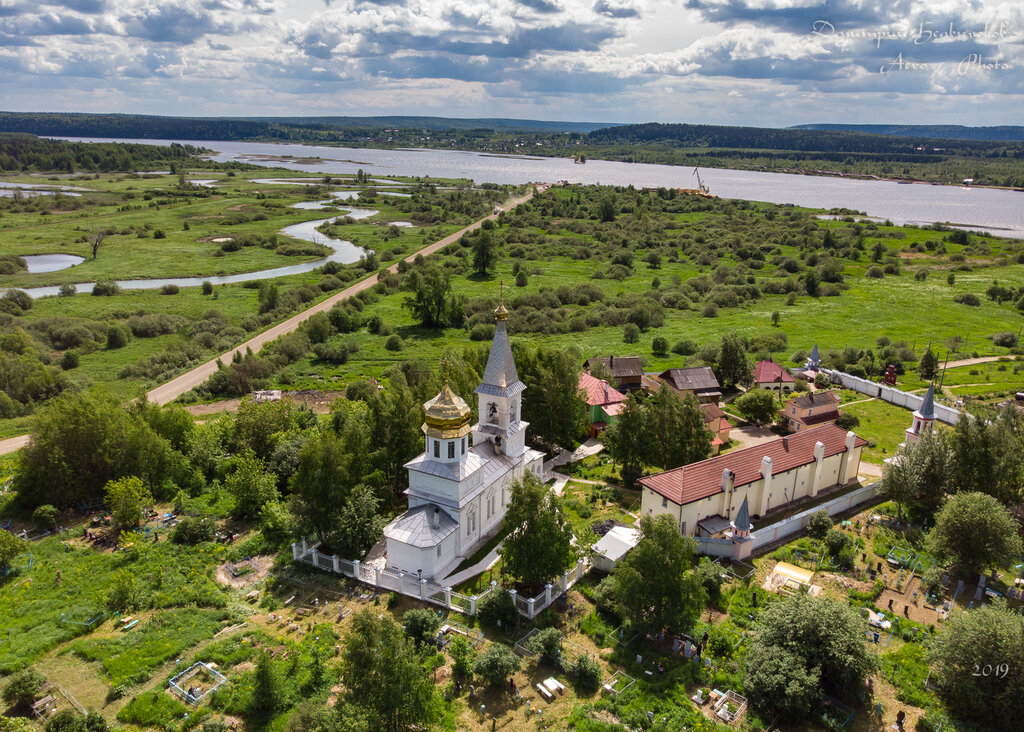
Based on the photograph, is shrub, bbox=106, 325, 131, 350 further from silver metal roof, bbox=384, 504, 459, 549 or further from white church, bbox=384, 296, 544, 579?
silver metal roof, bbox=384, 504, 459, 549

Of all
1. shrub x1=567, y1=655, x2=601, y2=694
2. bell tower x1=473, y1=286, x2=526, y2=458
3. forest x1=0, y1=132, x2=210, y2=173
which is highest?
forest x1=0, y1=132, x2=210, y2=173

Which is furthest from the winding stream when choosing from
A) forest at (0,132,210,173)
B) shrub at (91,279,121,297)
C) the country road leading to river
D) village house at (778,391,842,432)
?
forest at (0,132,210,173)

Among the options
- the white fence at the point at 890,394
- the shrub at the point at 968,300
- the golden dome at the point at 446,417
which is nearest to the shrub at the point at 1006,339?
the shrub at the point at 968,300

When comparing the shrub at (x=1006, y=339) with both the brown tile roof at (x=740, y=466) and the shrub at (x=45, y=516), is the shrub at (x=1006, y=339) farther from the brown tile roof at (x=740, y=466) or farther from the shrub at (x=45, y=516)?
the shrub at (x=45, y=516)

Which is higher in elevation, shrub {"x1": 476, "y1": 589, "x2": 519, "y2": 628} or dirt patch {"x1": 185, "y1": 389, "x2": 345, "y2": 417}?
shrub {"x1": 476, "y1": 589, "x2": 519, "y2": 628}

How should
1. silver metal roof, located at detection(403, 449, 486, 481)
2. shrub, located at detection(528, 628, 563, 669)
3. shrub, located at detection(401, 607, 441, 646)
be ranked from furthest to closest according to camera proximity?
Result: 1. silver metal roof, located at detection(403, 449, 486, 481)
2. shrub, located at detection(401, 607, 441, 646)
3. shrub, located at detection(528, 628, 563, 669)

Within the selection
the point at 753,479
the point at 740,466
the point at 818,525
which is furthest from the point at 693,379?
the point at 818,525

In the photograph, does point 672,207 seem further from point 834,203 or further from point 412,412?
point 412,412
